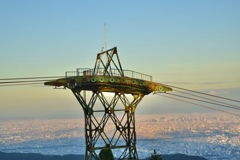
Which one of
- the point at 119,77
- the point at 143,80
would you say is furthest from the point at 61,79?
the point at 143,80

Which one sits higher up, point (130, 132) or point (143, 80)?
point (143, 80)

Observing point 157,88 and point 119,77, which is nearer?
point 119,77

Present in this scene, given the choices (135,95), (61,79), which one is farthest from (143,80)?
(61,79)

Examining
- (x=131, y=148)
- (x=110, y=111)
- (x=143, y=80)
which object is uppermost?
(x=143, y=80)

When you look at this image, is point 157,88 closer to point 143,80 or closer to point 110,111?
point 143,80

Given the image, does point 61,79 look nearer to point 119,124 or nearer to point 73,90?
point 73,90

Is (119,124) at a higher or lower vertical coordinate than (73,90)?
lower

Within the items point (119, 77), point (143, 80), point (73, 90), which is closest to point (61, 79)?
point (73, 90)

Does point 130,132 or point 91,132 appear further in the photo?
point 130,132

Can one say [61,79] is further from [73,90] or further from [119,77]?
[119,77]
